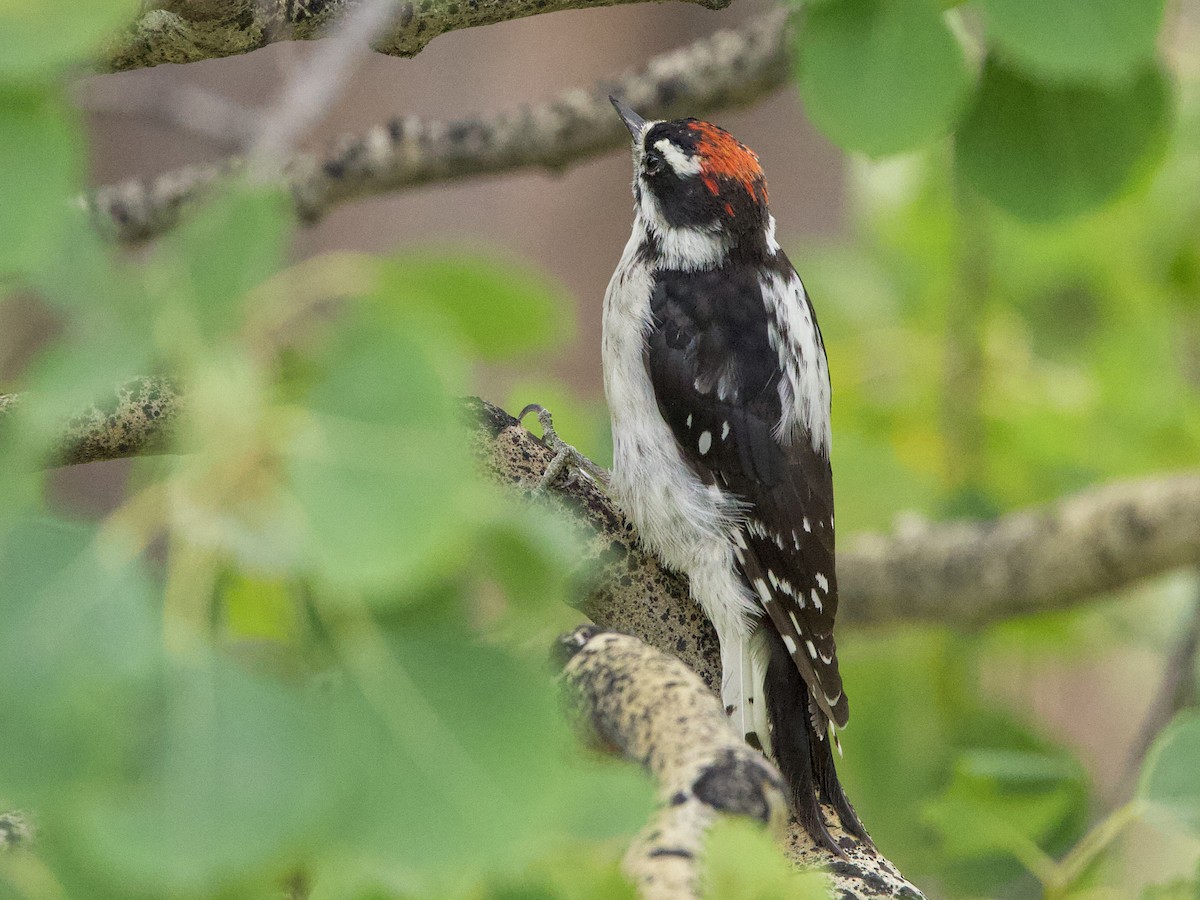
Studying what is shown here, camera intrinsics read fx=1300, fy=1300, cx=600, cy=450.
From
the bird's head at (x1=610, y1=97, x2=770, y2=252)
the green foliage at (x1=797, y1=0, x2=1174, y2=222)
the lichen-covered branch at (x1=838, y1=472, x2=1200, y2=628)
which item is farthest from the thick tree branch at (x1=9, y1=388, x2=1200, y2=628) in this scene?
the bird's head at (x1=610, y1=97, x2=770, y2=252)

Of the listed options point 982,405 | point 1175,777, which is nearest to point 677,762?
point 1175,777

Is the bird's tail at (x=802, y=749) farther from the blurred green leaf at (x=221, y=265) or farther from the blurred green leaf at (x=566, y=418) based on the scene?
the blurred green leaf at (x=221, y=265)

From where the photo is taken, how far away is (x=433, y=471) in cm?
64

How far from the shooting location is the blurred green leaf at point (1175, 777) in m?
1.30

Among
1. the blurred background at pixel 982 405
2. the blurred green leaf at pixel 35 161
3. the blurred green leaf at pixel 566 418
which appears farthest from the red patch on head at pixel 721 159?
the blurred green leaf at pixel 35 161

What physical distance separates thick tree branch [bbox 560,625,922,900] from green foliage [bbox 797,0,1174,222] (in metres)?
0.74

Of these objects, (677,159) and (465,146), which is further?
(677,159)

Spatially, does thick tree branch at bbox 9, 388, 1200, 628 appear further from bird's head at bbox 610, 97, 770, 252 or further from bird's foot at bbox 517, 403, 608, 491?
bird's head at bbox 610, 97, 770, 252

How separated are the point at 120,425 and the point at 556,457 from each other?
1.95 feet

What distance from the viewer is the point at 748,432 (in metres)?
2.19

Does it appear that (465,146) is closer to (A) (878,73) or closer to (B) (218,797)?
(A) (878,73)

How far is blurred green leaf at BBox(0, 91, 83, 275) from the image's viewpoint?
779 millimetres

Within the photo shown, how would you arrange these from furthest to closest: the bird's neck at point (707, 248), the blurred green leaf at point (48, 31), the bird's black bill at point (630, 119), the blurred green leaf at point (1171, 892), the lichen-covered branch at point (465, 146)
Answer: the bird's neck at point (707, 248)
the bird's black bill at point (630, 119)
the lichen-covered branch at point (465, 146)
the blurred green leaf at point (1171, 892)
the blurred green leaf at point (48, 31)

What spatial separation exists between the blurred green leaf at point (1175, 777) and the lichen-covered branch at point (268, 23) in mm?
946
